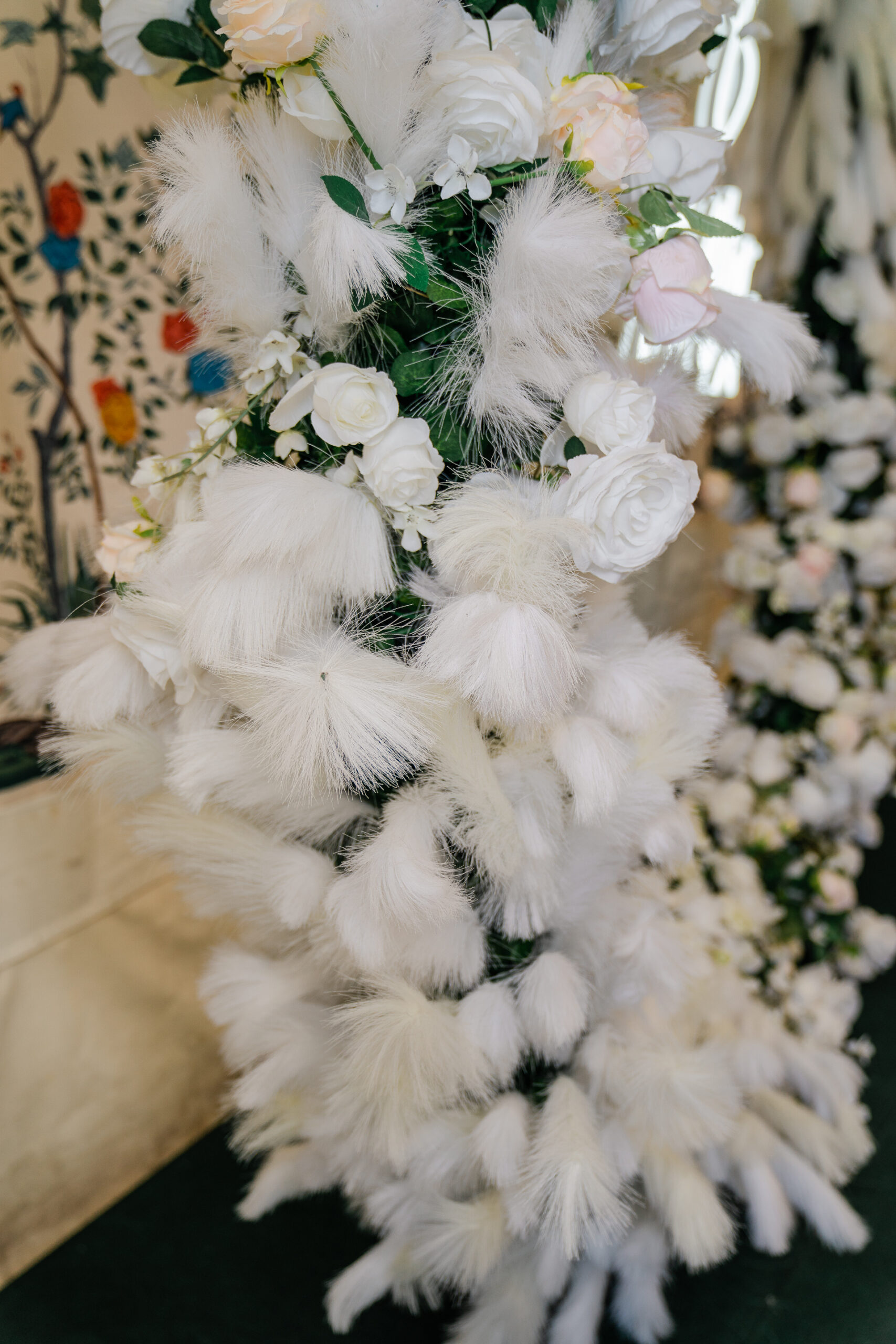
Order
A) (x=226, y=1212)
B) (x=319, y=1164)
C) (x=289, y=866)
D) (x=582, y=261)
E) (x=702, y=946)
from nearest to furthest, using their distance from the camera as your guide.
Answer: (x=582, y=261), (x=289, y=866), (x=319, y=1164), (x=226, y=1212), (x=702, y=946)

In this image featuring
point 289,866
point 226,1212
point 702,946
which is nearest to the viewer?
point 289,866

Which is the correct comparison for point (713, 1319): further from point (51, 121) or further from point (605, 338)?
point (51, 121)

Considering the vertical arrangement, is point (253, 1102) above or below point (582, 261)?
below

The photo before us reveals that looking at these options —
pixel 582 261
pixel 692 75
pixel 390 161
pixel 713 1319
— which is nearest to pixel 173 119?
pixel 390 161

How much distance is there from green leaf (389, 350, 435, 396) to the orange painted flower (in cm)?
65

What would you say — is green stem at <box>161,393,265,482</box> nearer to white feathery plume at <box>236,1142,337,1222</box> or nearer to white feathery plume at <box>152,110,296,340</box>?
white feathery plume at <box>152,110,296,340</box>

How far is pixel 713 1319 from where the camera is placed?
99cm

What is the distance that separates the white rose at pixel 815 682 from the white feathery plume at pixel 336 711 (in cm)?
101

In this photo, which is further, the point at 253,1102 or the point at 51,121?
the point at 51,121

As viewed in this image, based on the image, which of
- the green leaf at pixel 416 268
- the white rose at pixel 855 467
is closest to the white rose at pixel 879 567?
the white rose at pixel 855 467

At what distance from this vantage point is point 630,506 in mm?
588

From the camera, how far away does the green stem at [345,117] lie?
58 centimetres

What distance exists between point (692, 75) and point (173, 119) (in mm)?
459

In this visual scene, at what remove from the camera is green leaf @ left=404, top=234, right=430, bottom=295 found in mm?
593
